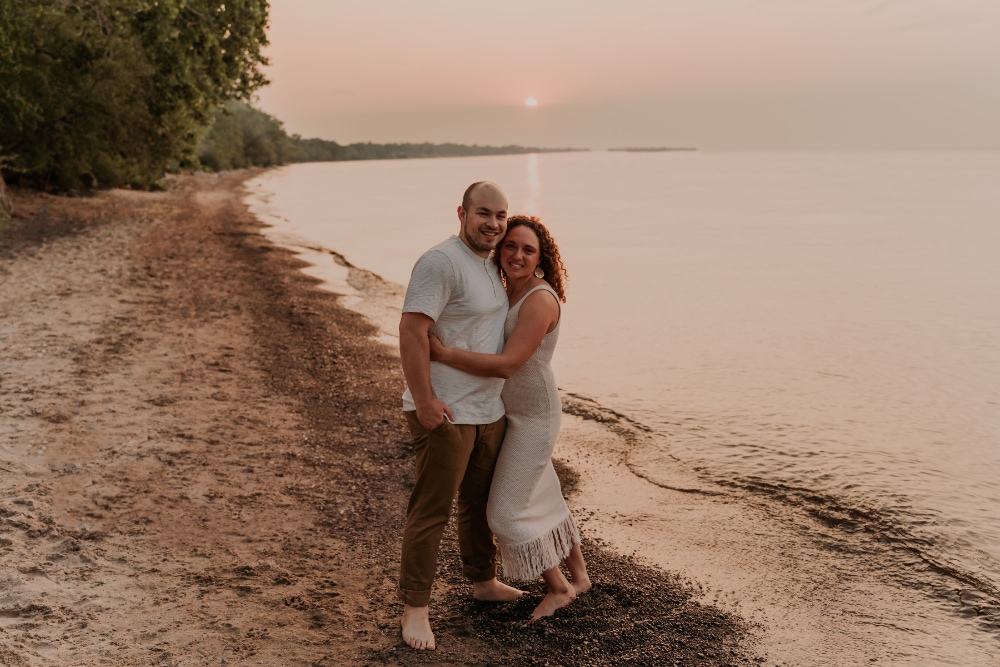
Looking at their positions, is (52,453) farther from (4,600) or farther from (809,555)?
(809,555)

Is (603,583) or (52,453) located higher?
(52,453)

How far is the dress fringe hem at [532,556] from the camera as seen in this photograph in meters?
4.46

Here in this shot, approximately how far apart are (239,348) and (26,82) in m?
18.4

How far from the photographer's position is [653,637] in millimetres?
4551

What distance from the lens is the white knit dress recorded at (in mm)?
4410

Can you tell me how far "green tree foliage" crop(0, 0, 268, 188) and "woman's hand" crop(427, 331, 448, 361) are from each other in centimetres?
2014

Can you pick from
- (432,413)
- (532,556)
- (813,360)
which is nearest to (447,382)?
(432,413)

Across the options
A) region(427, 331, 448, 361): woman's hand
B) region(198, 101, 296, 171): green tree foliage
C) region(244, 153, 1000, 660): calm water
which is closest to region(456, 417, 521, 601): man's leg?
region(427, 331, 448, 361): woman's hand

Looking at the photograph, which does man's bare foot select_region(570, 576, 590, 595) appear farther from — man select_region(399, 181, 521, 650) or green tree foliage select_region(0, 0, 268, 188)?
green tree foliage select_region(0, 0, 268, 188)

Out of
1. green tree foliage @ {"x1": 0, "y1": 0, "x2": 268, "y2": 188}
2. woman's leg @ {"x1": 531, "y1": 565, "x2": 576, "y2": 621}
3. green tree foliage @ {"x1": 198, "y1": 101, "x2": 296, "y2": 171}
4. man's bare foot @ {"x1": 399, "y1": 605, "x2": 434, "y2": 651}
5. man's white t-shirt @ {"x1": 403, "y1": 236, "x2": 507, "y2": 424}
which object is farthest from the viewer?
green tree foliage @ {"x1": 198, "y1": 101, "x2": 296, "y2": 171}

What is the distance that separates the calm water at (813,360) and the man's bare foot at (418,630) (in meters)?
3.67

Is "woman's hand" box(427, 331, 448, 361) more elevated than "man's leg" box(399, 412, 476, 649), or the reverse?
"woman's hand" box(427, 331, 448, 361)

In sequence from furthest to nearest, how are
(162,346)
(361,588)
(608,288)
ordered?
(608,288)
(162,346)
(361,588)

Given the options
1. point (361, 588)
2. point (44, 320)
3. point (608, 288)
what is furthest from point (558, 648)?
point (608, 288)
